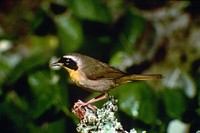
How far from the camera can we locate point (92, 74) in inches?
105

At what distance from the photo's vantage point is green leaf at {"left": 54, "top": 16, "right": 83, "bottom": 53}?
4.33 meters

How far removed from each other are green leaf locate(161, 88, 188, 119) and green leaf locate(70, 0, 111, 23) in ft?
3.31

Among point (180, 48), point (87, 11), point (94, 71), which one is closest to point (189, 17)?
point (180, 48)

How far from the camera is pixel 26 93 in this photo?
4266 mm

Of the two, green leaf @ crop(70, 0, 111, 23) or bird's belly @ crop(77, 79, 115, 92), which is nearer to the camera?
bird's belly @ crop(77, 79, 115, 92)

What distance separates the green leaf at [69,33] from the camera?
433cm

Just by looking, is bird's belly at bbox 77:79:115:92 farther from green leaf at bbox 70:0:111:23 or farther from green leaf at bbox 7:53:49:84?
green leaf at bbox 70:0:111:23

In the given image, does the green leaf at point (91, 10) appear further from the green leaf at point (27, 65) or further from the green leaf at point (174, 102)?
the green leaf at point (174, 102)

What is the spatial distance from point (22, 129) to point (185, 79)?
1.28 m

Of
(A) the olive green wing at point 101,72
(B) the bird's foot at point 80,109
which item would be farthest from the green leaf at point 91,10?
(B) the bird's foot at point 80,109

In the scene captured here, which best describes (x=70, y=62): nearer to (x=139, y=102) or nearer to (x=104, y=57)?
(x=139, y=102)

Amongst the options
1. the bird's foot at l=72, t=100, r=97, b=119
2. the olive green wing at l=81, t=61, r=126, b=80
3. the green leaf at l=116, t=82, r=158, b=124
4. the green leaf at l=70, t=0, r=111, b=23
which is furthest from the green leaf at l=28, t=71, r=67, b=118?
the bird's foot at l=72, t=100, r=97, b=119

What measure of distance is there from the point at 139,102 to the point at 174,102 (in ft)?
0.77

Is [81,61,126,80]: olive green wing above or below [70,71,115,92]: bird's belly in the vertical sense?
→ above
